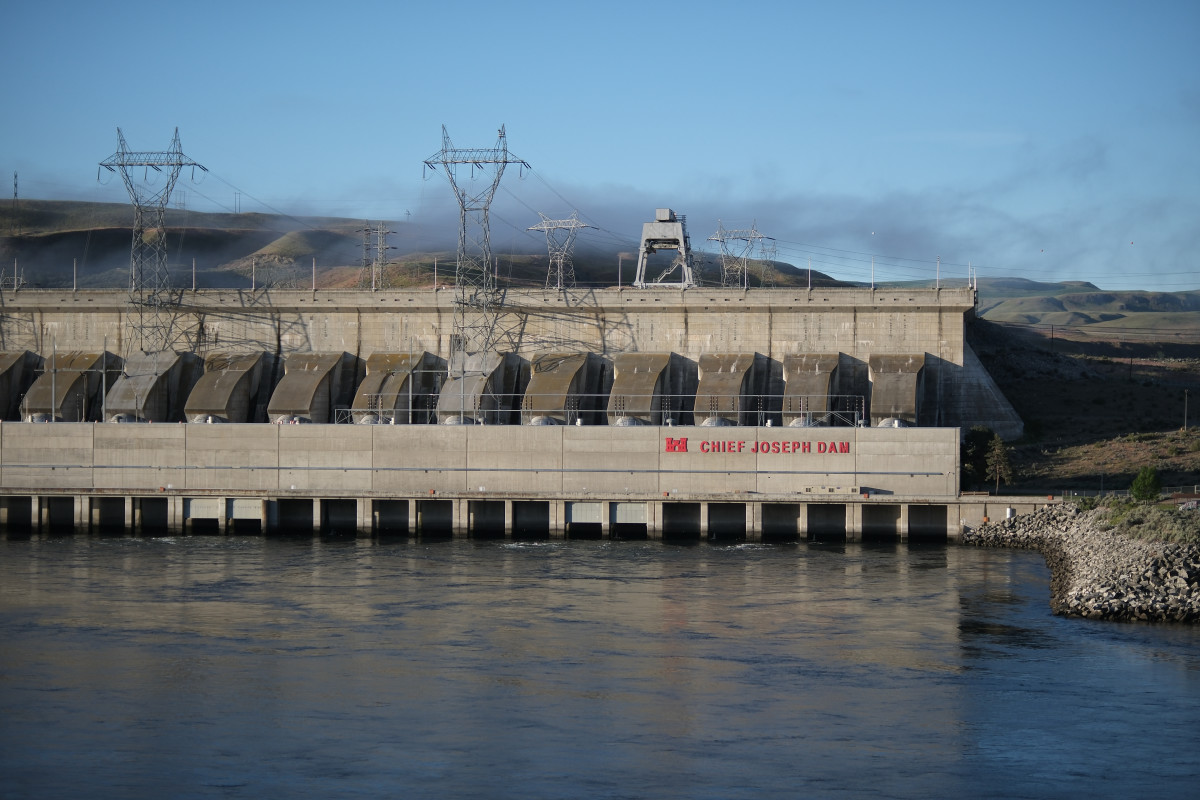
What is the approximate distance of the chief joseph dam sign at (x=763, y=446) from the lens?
249ft

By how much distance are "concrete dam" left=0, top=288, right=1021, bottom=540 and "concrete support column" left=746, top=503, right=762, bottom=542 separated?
79mm

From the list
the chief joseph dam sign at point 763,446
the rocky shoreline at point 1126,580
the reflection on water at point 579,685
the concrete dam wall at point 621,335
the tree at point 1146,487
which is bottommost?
the reflection on water at point 579,685

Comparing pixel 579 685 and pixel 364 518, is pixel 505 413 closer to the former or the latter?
pixel 364 518

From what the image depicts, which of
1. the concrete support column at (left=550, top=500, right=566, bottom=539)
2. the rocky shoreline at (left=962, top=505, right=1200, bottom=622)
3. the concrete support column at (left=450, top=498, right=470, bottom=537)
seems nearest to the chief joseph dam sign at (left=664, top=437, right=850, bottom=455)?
the concrete support column at (left=550, top=500, right=566, bottom=539)

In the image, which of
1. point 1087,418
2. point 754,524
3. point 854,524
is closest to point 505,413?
point 754,524

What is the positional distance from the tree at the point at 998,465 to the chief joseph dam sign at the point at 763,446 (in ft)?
36.4

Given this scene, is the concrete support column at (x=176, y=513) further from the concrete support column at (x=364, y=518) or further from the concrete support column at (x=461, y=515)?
the concrete support column at (x=461, y=515)

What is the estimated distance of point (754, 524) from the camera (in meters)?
76.6

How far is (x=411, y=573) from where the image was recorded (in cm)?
6406

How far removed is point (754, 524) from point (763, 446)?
4408mm

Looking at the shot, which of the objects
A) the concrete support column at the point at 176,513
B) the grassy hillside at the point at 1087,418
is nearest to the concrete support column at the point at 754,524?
the grassy hillside at the point at 1087,418

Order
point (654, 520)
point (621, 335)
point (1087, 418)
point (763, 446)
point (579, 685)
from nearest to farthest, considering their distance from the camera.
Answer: point (579, 685)
point (763, 446)
point (654, 520)
point (621, 335)
point (1087, 418)

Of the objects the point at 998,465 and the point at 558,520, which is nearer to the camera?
the point at 558,520

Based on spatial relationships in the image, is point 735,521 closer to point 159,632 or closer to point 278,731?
point 159,632
